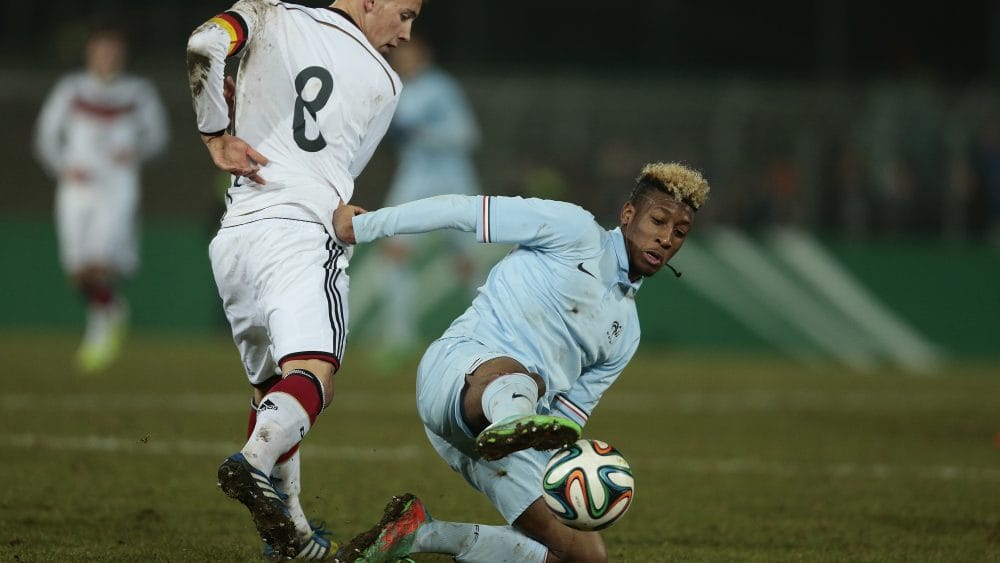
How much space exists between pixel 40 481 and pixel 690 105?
40.9 feet

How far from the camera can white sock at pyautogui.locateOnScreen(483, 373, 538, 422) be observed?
14.9ft

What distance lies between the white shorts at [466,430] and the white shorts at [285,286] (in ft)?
1.15

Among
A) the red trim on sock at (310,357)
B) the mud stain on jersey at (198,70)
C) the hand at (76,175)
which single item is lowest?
the hand at (76,175)

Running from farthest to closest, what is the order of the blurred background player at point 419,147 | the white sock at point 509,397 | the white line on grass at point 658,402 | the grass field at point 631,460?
the blurred background player at point 419,147, the white line on grass at point 658,402, the grass field at point 631,460, the white sock at point 509,397

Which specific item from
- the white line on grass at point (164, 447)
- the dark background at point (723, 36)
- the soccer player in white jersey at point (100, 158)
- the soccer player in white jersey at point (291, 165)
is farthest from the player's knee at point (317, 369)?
the dark background at point (723, 36)

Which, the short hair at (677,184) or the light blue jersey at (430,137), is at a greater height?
the short hair at (677,184)

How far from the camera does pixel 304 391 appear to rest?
4.80 metres

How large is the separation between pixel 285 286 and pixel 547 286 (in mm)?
963

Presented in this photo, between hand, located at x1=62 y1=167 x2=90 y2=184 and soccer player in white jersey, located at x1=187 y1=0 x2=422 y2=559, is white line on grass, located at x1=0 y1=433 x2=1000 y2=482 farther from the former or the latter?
hand, located at x1=62 y1=167 x2=90 y2=184

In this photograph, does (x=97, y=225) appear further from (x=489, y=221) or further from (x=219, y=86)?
(x=489, y=221)

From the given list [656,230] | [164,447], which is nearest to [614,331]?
[656,230]

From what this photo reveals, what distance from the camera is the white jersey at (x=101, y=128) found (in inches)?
543

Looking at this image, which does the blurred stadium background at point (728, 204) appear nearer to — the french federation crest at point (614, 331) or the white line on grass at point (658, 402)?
the white line on grass at point (658, 402)

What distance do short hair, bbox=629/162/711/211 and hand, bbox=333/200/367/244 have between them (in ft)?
3.55
